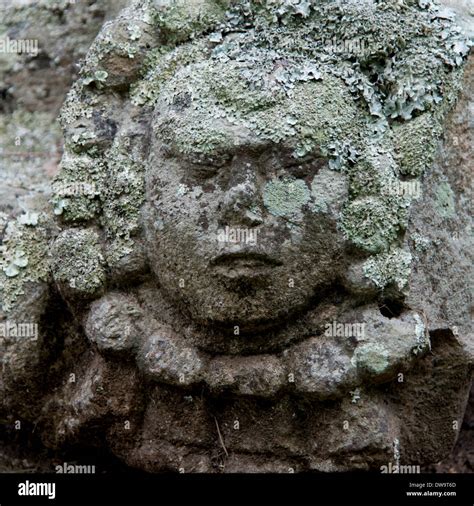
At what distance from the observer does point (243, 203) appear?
265 cm

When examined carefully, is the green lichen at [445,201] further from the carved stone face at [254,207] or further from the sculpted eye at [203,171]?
the sculpted eye at [203,171]

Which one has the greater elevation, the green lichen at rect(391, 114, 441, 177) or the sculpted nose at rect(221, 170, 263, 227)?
the green lichen at rect(391, 114, 441, 177)

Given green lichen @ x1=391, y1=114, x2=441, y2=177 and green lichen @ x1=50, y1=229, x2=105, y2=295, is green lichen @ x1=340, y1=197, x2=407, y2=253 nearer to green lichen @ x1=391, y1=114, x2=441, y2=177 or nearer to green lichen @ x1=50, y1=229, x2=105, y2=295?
green lichen @ x1=391, y1=114, x2=441, y2=177

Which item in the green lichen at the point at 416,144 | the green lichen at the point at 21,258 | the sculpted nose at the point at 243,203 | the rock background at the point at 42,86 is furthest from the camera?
the rock background at the point at 42,86

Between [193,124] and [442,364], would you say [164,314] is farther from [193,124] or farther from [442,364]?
[442,364]

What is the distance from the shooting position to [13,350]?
3027 mm

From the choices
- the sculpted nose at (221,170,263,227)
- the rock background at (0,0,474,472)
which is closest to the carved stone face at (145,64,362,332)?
the sculpted nose at (221,170,263,227)

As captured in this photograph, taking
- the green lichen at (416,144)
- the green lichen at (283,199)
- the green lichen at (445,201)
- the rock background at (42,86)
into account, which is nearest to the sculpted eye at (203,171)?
the green lichen at (283,199)

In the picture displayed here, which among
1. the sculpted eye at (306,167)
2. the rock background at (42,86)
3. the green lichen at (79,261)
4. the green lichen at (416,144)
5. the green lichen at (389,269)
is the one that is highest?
the rock background at (42,86)

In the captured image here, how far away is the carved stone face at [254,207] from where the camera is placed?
2.68 meters

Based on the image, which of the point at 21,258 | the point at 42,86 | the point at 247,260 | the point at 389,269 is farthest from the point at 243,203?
the point at 42,86

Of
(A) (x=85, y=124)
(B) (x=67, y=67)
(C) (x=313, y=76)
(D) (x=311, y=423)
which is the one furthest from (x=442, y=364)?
(B) (x=67, y=67)

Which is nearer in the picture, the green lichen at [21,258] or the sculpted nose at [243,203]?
the sculpted nose at [243,203]

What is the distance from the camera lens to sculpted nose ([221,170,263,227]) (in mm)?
2648
